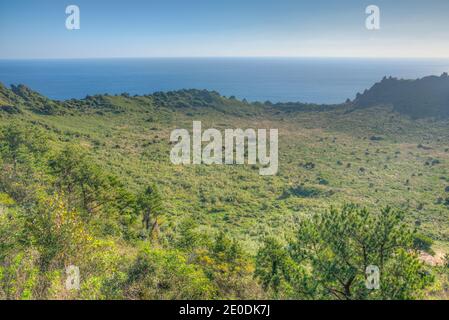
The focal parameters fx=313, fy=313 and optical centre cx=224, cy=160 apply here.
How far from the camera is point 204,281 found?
41.6ft

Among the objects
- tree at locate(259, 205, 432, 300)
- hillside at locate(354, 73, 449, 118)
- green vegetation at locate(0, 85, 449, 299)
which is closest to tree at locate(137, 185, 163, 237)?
green vegetation at locate(0, 85, 449, 299)

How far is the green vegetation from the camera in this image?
11320 mm

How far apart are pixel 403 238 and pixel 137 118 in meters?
100

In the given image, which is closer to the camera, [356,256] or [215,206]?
[356,256]

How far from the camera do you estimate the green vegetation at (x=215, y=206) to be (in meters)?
11.3

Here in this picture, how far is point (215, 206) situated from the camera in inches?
1764

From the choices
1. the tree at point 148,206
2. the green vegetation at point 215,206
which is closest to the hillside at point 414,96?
the green vegetation at point 215,206

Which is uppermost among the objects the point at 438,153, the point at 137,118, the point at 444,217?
the point at 137,118

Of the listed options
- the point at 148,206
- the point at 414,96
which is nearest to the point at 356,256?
the point at 148,206

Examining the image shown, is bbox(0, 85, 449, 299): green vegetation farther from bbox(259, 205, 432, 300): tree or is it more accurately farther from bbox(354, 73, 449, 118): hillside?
bbox(354, 73, 449, 118): hillside

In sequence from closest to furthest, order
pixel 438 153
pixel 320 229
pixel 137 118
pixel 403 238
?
pixel 403 238 < pixel 320 229 < pixel 438 153 < pixel 137 118

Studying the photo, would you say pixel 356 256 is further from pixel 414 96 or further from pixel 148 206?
pixel 414 96

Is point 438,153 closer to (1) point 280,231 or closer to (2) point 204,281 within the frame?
(1) point 280,231
